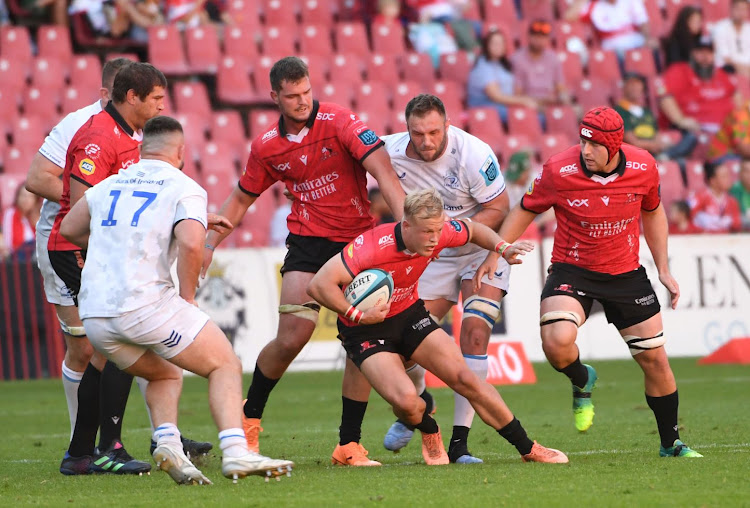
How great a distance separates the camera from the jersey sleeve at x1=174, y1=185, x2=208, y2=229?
19.7 ft

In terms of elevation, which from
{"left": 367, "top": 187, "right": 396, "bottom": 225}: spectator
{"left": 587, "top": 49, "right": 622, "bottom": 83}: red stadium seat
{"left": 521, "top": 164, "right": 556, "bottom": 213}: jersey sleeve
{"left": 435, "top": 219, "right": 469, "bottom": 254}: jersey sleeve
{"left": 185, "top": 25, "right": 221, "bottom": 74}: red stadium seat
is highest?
{"left": 185, "top": 25, "right": 221, "bottom": 74}: red stadium seat

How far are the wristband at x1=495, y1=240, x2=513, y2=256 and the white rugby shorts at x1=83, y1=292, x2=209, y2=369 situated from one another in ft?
6.04

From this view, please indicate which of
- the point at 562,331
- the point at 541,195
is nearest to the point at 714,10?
the point at 541,195

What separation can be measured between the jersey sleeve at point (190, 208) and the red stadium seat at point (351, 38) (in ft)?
41.4

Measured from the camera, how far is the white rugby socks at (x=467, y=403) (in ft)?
24.6

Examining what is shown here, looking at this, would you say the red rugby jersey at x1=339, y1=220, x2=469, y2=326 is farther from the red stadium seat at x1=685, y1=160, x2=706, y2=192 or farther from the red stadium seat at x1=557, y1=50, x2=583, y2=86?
the red stadium seat at x1=557, y1=50, x2=583, y2=86

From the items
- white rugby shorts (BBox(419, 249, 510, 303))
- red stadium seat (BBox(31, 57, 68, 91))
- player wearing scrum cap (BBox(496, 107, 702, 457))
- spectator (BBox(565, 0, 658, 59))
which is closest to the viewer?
player wearing scrum cap (BBox(496, 107, 702, 457))

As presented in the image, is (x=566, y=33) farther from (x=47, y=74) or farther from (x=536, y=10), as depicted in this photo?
(x=47, y=74)

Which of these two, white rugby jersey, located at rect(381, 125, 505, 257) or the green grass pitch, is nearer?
the green grass pitch

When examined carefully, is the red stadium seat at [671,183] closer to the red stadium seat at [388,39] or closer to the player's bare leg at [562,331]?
the red stadium seat at [388,39]

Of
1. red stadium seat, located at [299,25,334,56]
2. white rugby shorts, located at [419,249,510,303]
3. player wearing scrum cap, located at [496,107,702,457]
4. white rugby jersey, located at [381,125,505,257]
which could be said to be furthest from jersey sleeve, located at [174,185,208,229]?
red stadium seat, located at [299,25,334,56]

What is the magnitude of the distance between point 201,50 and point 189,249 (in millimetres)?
11677

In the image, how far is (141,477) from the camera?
686cm

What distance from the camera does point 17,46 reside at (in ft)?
54.7
